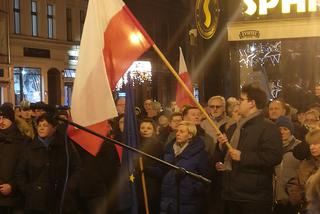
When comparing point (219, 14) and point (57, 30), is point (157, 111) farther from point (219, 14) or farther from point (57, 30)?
point (57, 30)

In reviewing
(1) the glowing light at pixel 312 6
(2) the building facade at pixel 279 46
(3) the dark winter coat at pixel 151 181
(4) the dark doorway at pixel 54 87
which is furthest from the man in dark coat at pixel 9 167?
(4) the dark doorway at pixel 54 87

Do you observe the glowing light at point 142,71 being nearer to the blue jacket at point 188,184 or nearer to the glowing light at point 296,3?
the glowing light at point 296,3

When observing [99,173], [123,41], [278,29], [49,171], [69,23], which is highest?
[69,23]

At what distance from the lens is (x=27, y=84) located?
33.7 metres

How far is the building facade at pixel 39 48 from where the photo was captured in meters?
32.2

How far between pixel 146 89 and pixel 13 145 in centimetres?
3590

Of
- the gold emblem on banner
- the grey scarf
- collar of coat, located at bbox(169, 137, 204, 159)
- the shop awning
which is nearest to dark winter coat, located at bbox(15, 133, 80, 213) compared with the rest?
collar of coat, located at bbox(169, 137, 204, 159)

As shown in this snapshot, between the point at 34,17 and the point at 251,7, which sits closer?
the point at 251,7

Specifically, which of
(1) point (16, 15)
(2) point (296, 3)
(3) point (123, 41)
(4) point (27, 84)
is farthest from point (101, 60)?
(1) point (16, 15)

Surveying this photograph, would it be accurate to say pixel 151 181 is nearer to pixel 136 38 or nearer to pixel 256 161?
pixel 256 161

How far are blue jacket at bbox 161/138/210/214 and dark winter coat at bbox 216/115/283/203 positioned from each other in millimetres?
831

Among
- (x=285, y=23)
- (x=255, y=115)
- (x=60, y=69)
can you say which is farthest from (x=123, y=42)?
(x=60, y=69)

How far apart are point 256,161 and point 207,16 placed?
7.19 m

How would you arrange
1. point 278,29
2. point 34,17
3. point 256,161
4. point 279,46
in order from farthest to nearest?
point 34,17, point 279,46, point 278,29, point 256,161
